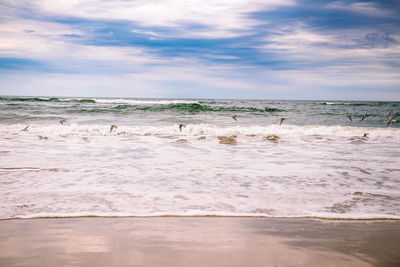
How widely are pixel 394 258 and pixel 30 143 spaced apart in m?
8.44

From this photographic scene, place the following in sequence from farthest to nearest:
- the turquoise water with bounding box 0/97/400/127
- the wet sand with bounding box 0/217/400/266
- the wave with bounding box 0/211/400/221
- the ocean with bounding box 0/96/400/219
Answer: the turquoise water with bounding box 0/97/400/127 < the ocean with bounding box 0/96/400/219 < the wave with bounding box 0/211/400/221 < the wet sand with bounding box 0/217/400/266

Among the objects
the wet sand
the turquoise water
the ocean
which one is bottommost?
the wet sand

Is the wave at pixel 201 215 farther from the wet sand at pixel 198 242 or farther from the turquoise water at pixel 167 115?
the turquoise water at pixel 167 115

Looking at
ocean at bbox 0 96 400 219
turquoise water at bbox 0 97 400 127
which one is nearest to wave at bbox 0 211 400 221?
ocean at bbox 0 96 400 219

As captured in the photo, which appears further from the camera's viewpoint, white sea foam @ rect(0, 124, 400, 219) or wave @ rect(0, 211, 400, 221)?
white sea foam @ rect(0, 124, 400, 219)

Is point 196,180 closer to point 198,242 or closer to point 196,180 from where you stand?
point 196,180

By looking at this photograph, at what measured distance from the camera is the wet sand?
7.56 ft

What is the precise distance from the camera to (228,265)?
2238 millimetres

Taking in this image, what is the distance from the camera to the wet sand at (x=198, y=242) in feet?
7.56

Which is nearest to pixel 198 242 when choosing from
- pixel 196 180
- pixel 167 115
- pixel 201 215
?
pixel 201 215

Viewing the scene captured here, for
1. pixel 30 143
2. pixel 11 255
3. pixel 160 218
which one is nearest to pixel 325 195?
pixel 160 218

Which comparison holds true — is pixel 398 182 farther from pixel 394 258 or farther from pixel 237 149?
pixel 237 149

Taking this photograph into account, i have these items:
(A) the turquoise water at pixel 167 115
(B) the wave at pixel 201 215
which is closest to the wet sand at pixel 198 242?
(B) the wave at pixel 201 215

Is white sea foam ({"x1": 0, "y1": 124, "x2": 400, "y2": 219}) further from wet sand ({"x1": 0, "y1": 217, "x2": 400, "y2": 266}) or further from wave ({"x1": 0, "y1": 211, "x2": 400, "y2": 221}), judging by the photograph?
wet sand ({"x1": 0, "y1": 217, "x2": 400, "y2": 266})
